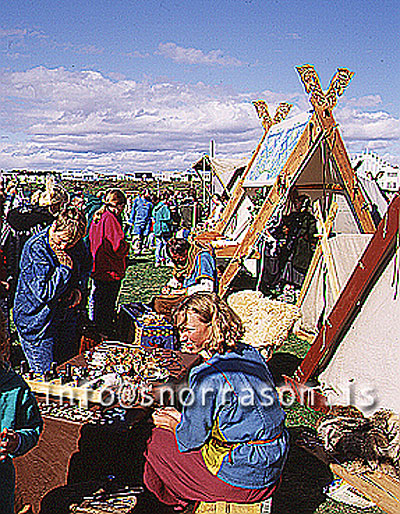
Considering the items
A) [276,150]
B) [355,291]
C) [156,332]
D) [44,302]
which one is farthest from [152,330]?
[276,150]

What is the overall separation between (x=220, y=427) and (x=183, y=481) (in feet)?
1.22

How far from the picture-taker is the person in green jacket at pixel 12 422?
182 centimetres

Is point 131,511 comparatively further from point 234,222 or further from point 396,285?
point 234,222

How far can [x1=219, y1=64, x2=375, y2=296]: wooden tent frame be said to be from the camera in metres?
6.25

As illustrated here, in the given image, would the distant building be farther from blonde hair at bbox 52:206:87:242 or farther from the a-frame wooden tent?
blonde hair at bbox 52:206:87:242

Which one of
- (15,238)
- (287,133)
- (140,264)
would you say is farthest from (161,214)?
(15,238)

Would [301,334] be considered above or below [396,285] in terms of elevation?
below

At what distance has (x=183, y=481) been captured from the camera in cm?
252

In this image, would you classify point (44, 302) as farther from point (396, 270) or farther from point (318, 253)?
point (318, 253)

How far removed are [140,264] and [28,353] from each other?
7.80 metres

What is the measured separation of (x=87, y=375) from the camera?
335 centimetres

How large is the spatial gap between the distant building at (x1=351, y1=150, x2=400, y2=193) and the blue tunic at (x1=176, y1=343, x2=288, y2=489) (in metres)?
7.25

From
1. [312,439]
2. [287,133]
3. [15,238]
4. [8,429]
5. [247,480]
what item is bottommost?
[312,439]

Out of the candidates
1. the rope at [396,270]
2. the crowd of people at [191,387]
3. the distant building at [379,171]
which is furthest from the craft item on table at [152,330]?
the distant building at [379,171]
